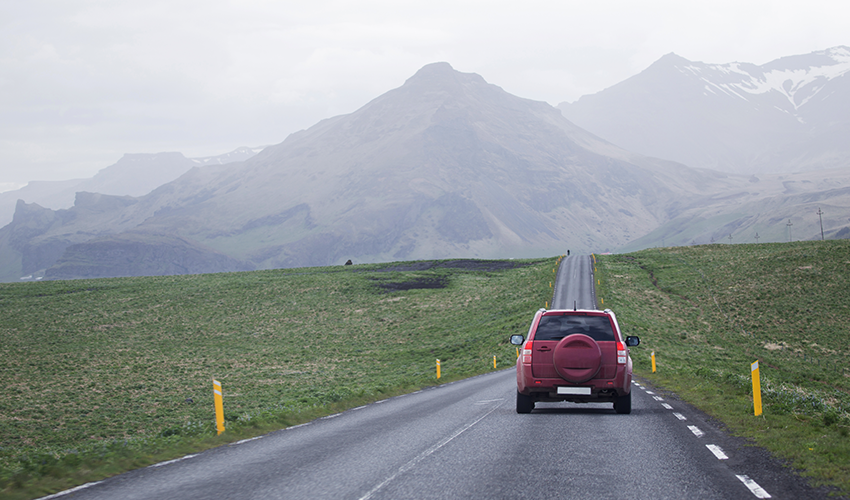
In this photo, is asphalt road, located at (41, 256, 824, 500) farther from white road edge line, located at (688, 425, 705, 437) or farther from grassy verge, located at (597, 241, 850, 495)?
grassy verge, located at (597, 241, 850, 495)

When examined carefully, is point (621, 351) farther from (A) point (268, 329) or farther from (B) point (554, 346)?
(A) point (268, 329)

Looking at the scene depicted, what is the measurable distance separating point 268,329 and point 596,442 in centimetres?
5497

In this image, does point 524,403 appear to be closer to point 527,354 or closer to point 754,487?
point 527,354

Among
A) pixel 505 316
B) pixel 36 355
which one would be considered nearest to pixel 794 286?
pixel 505 316

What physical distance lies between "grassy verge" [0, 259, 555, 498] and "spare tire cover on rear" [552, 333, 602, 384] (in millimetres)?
7507

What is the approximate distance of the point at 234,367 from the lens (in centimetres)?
4331

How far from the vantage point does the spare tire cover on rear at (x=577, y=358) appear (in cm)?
1411

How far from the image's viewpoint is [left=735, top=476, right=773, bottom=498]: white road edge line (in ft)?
25.5

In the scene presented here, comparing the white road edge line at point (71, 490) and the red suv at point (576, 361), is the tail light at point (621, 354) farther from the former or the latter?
the white road edge line at point (71, 490)

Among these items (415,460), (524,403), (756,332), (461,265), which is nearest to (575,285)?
(756,332)

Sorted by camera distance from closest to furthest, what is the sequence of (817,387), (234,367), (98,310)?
(817,387) < (234,367) < (98,310)

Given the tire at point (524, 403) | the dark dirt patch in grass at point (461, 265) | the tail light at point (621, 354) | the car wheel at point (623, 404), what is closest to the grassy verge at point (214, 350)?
the dark dirt patch in grass at point (461, 265)

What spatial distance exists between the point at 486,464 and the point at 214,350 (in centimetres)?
4640

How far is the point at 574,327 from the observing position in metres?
14.8
